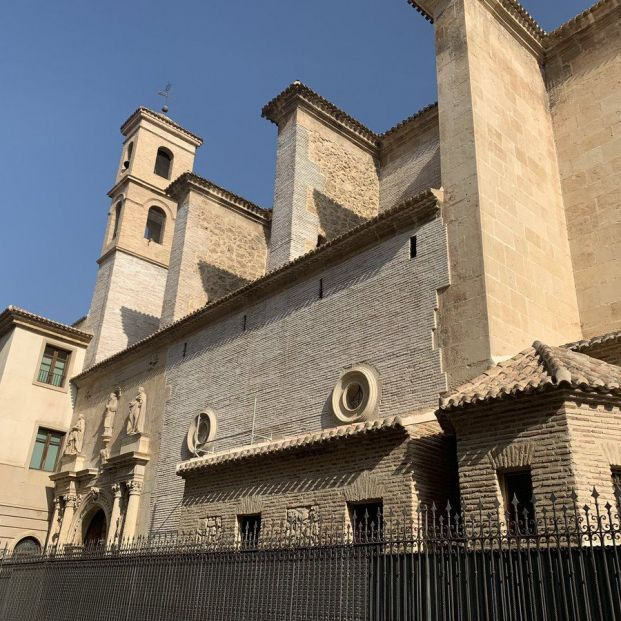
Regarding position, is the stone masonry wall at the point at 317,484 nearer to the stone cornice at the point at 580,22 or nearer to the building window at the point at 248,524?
the building window at the point at 248,524

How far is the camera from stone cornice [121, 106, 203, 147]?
81.0 feet

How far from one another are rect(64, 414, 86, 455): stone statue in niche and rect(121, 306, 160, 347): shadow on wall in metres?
3.24

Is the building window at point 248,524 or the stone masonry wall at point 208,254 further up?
the stone masonry wall at point 208,254

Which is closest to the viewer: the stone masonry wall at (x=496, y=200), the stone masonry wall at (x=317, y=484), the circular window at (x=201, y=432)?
the stone masonry wall at (x=317, y=484)

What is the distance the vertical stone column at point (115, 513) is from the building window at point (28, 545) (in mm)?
4042

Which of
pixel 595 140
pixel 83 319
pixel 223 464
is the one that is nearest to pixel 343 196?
pixel 595 140

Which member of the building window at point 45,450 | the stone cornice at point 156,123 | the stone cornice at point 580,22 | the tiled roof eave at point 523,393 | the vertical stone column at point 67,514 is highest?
the stone cornice at point 156,123

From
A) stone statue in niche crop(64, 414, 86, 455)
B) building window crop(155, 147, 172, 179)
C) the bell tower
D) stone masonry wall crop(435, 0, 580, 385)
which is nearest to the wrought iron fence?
stone masonry wall crop(435, 0, 580, 385)

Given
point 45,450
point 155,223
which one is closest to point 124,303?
point 155,223

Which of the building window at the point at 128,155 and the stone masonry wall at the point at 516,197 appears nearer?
the stone masonry wall at the point at 516,197

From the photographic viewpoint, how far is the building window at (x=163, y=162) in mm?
24803

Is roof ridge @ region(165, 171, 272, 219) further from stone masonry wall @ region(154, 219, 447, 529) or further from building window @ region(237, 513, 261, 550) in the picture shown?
building window @ region(237, 513, 261, 550)

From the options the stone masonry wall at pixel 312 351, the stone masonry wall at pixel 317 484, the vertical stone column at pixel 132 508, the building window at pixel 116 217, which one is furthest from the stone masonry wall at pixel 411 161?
the building window at pixel 116 217

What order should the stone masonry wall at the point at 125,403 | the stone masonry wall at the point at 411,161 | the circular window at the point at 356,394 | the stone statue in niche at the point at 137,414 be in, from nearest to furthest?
the circular window at the point at 356,394 → the stone masonry wall at the point at 125,403 → the stone masonry wall at the point at 411,161 → the stone statue in niche at the point at 137,414
